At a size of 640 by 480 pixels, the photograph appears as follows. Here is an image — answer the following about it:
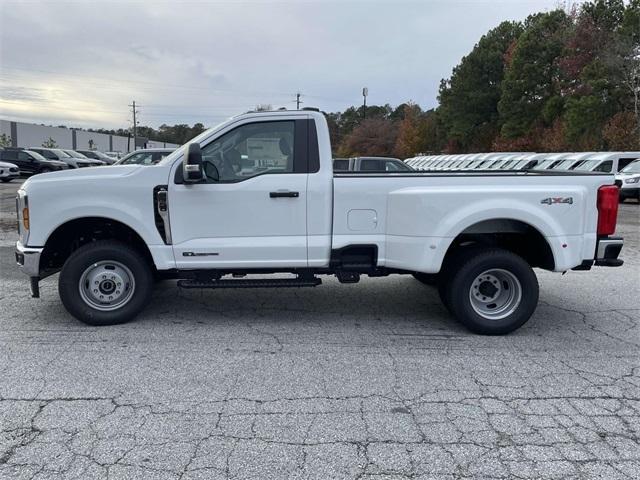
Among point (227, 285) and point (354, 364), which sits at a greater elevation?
point (227, 285)

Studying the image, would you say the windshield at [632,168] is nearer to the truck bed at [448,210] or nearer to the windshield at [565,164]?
the windshield at [565,164]

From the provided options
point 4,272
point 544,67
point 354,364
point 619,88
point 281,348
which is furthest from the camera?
point 544,67

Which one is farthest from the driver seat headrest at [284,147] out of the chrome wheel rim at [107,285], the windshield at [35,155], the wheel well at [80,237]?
the windshield at [35,155]

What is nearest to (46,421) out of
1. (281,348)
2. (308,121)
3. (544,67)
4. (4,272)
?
(281,348)

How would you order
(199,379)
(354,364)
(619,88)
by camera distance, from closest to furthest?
1. (199,379)
2. (354,364)
3. (619,88)

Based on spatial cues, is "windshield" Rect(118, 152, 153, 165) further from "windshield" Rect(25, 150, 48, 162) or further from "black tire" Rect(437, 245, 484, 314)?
"windshield" Rect(25, 150, 48, 162)

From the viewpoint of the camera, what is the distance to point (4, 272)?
758 centimetres

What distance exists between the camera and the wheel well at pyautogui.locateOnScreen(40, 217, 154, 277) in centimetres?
517

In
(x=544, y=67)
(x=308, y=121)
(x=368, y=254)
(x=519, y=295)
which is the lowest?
(x=519, y=295)

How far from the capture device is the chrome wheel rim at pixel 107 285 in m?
5.14

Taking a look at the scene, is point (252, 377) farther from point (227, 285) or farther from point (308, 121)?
point (308, 121)

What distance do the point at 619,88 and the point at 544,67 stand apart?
11895 mm

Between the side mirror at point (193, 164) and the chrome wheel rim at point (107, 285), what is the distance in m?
1.16

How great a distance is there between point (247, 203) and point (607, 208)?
3.46 metres
